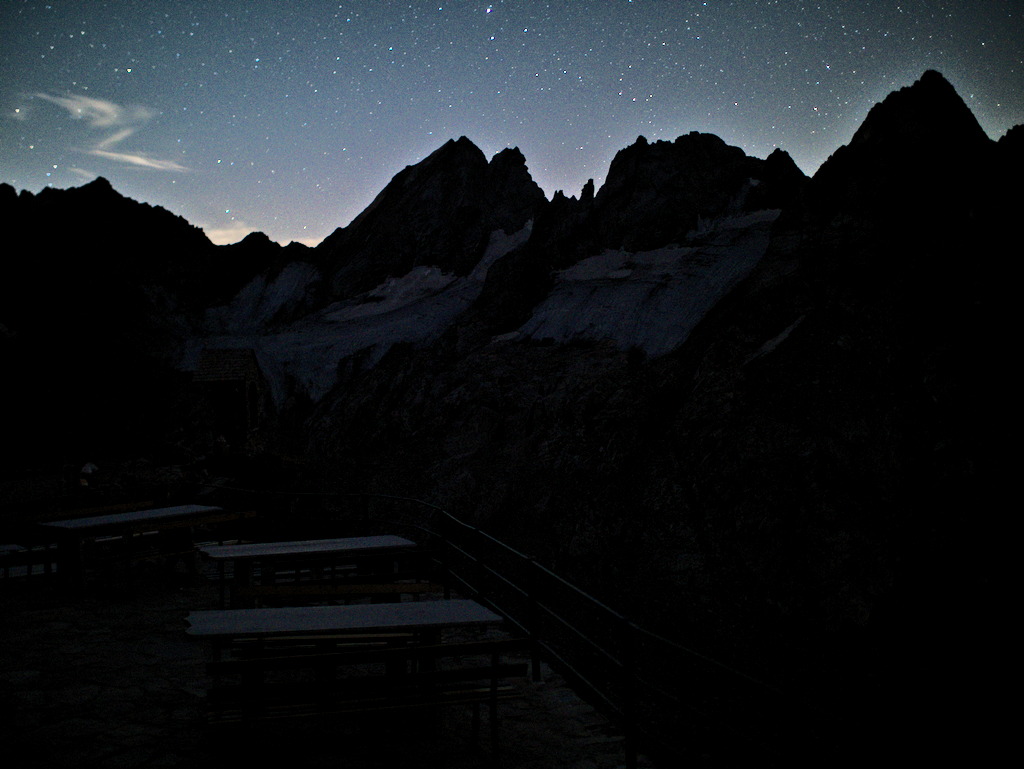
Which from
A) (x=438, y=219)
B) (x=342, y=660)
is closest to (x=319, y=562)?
(x=342, y=660)

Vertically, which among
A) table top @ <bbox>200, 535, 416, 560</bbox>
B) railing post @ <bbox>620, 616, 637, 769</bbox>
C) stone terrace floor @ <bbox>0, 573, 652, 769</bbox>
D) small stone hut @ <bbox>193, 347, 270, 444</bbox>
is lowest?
stone terrace floor @ <bbox>0, 573, 652, 769</bbox>

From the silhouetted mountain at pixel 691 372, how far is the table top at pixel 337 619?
441 inches

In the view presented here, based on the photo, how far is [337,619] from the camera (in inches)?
178

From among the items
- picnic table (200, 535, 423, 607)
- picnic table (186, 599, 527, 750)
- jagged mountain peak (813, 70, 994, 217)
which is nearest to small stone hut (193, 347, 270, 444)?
jagged mountain peak (813, 70, 994, 217)

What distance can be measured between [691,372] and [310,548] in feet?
53.8

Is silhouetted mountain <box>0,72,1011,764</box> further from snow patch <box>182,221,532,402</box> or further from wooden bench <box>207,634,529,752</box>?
wooden bench <box>207,634,529,752</box>

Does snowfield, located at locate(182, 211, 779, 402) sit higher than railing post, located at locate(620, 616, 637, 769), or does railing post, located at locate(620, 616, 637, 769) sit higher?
snowfield, located at locate(182, 211, 779, 402)

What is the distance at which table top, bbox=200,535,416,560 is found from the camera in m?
6.48

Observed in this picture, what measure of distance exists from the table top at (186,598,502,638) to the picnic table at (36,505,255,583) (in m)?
4.10

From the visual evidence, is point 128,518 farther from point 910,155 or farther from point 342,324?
point 342,324

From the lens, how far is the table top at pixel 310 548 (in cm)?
648

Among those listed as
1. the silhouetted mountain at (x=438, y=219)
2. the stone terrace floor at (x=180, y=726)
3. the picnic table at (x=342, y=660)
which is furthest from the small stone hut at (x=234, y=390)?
the picnic table at (x=342, y=660)

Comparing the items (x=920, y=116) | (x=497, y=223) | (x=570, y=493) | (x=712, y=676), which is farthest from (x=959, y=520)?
(x=497, y=223)

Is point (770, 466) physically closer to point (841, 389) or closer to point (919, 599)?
point (841, 389)
